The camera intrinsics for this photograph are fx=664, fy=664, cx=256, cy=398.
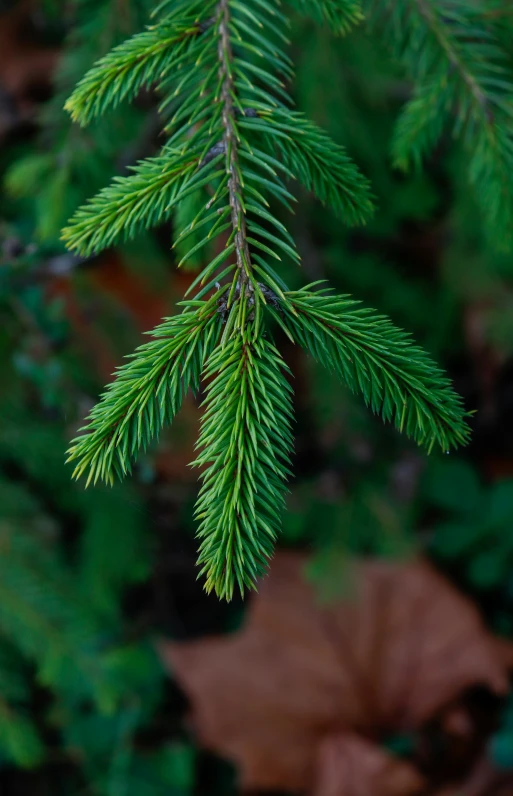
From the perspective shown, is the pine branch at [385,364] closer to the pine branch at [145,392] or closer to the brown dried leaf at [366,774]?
the pine branch at [145,392]

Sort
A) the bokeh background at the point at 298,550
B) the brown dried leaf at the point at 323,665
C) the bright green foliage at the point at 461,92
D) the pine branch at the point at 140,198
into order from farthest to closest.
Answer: the brown dried leaf at the point at 323,665 → the bokeh background at the point at 298,550 → the bright green foliage at the point at 461,92 → the pine branch at the point at 140,198

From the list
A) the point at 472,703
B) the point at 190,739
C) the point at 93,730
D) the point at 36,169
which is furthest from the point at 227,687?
the point at 36,169

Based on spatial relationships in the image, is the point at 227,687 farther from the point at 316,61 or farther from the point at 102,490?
the point at 316,61

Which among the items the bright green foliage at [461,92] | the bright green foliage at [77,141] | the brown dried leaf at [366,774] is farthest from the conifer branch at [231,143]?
the brown dried leaf at [366,774]

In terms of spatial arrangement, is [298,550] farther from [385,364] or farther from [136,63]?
[136,63]

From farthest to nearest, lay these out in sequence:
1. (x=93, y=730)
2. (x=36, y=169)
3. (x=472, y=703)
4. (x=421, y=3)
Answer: (x=472, y=703), (x=93, y=730), (x=36, y=169), (x=421, y=3)

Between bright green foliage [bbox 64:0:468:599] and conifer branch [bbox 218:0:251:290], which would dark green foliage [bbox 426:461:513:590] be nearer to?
bright green foliage [bbox 64:0:468:599]
